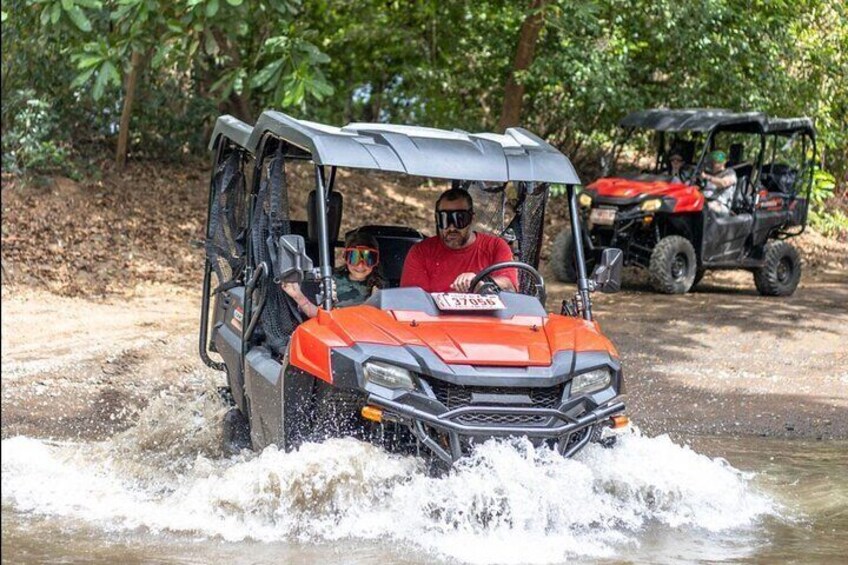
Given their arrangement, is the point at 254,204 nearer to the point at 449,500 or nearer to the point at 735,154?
the point at 449,500

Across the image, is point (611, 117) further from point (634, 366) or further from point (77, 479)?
point (77, 479)

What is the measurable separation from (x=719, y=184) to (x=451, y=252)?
8538 millimetres

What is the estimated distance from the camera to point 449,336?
18.3 feet

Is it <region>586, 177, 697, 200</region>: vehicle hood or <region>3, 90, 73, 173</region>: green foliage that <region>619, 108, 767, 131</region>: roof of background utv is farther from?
<region>3, 90, 73, 173</region>: green foliage

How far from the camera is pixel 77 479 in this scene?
661cm

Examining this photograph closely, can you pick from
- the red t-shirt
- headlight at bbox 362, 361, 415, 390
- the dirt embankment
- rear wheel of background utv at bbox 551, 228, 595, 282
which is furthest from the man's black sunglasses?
rear wheel of background utv at bbox 551, 228, 595, 282

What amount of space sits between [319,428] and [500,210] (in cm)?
285

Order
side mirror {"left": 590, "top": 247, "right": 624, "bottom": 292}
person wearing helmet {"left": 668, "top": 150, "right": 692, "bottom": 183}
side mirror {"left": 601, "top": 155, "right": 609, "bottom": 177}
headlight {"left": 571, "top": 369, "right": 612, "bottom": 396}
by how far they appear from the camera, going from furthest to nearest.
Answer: side mirror {"left": 601, "top": 155, "right": 609, "bottom": 177} → person wearing helmet {"left": 668, "top": 150, "right": 692, "bottom": 183} → side mirror {"left": 590, "top": 247, "right": 624, "bottom": 292} → headlight {"left": 571, "top": 369, "right": 612, "bottom": 396}

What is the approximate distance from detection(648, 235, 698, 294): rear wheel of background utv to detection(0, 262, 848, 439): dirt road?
0.21 metres

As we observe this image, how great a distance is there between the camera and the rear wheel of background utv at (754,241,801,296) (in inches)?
589

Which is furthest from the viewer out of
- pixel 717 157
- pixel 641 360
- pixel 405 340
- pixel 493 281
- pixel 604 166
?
pixel 604 166

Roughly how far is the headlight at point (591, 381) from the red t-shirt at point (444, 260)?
115cm

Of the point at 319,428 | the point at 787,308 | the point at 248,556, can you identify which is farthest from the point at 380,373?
the point at 787,308

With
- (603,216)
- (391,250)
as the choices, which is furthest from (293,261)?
(603,216)
